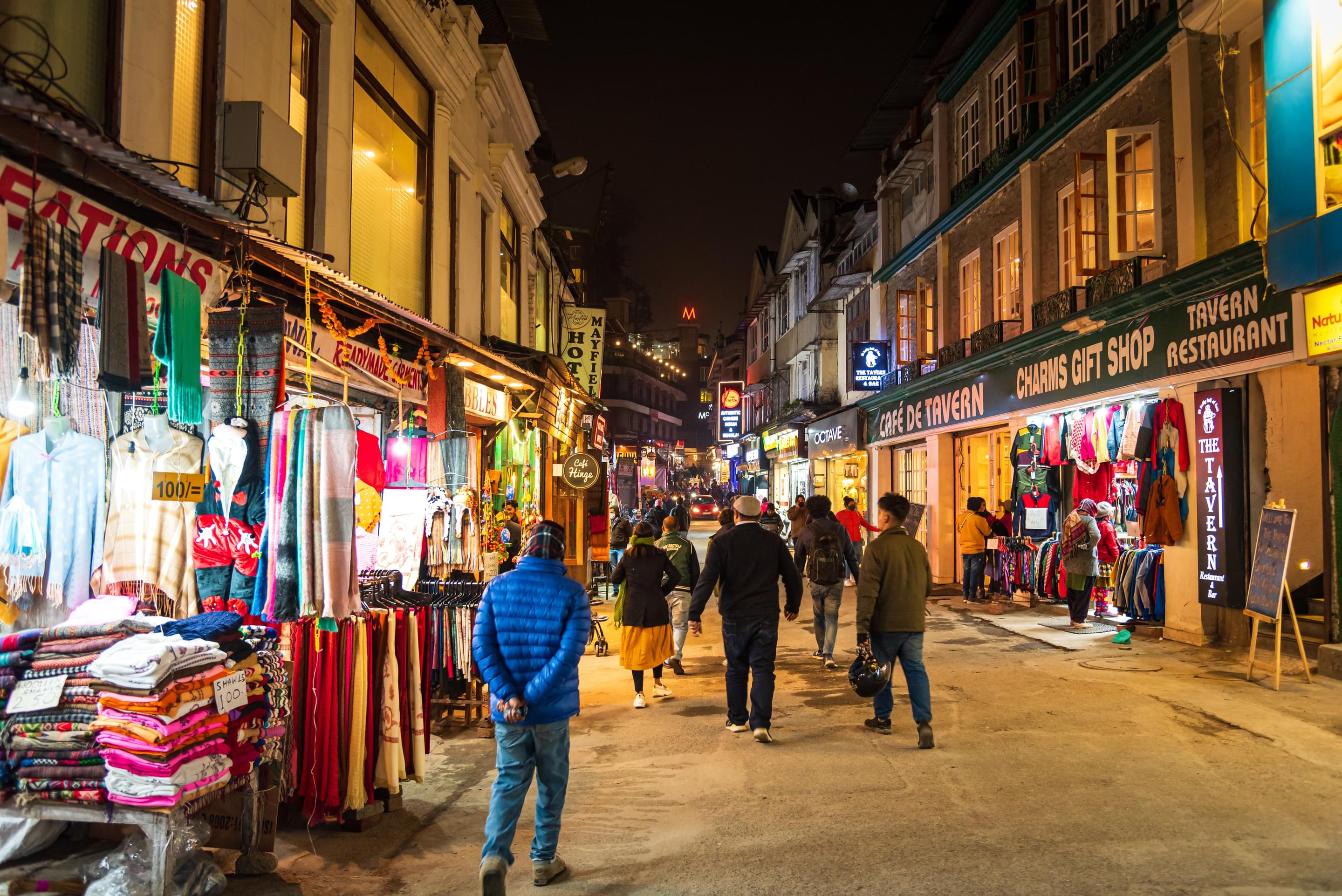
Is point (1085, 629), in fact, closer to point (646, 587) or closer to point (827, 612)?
point (827, 612)

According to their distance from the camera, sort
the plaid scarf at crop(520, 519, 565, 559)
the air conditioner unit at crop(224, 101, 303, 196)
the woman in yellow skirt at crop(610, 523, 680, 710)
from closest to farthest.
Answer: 1. the plaid scarf at crop(520, 519, 565, 559)
2. the air conditioner unit at crop(224, 101, 303, 196)
3. the woman in yellow skirt at crop(610, 523, 680, 710)

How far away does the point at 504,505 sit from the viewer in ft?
40.1

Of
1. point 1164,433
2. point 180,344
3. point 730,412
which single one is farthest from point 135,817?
point 730,412

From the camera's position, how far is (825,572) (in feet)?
33.7

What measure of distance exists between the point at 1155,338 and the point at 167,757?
12.1 m

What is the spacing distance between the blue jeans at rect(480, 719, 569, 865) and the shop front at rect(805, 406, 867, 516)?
19.2 m

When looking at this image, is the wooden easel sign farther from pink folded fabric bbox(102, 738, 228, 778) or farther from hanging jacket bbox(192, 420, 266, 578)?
pink folded fabric bbox(102, 738, 228, 778)

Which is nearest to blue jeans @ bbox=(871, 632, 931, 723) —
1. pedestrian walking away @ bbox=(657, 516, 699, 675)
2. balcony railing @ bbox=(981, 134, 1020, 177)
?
pedestrian walking away @ bbox=(657, 516, 699, 675)

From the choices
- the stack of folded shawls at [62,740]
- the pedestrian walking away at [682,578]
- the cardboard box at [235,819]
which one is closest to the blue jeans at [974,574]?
the pedestrian walking away at [682,578]

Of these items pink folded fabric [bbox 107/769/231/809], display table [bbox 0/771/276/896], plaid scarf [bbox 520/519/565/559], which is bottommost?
display table [bbox 0/771/276/896]

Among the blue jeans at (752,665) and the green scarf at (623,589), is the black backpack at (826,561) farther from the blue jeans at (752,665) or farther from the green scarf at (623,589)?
the blue jeans at (752,665)

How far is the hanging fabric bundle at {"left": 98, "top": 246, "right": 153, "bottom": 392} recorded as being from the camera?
15.1 ft

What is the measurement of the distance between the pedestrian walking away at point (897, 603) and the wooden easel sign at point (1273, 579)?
3.82 m

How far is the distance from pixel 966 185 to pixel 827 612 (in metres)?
12.2
